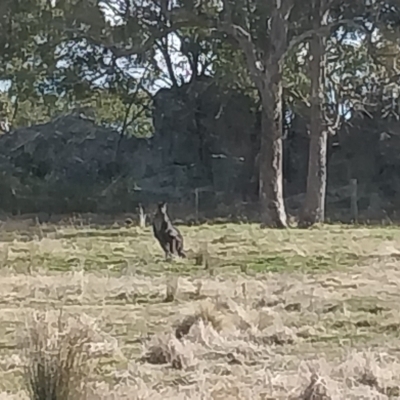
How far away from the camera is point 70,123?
3048 cm

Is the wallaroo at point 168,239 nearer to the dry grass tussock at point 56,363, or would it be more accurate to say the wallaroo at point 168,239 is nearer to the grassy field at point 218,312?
the grassy field at point 218,312

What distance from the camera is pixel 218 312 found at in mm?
8531

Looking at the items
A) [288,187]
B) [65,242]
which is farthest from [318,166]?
[65,242]

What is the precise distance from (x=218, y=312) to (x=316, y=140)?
15501 mm

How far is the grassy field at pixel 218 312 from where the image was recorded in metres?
6.14

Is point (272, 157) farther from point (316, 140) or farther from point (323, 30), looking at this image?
point (323, 30)

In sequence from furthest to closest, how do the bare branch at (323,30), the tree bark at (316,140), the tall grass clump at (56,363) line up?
the tree bark at (316,140)
the bare branch at (323,30)
the tall grass clump at (56,363)

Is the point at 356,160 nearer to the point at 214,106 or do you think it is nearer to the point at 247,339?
the point at 214,106

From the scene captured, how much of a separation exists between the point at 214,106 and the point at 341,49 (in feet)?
17.9

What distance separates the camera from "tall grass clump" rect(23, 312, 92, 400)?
4906mm

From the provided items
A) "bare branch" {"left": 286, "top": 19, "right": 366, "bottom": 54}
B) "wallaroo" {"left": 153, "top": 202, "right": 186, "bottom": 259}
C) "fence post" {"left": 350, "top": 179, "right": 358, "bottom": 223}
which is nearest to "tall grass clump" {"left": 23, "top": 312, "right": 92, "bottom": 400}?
"wallaroo" {"left": 153, "top": 202, "right": 186, "bottom": 259}

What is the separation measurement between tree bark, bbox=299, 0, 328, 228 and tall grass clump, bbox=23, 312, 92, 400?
17.2m

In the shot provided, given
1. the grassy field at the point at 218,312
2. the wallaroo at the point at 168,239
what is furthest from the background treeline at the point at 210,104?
the wallaroo at the point at 168,239

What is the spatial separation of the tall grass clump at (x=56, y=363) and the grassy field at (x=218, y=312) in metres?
0.14
